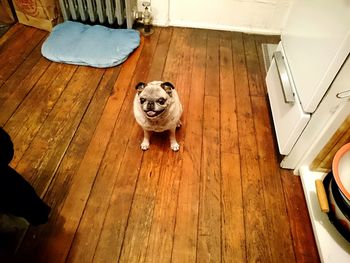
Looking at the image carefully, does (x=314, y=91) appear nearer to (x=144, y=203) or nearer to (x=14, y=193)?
(x=144, y=203)

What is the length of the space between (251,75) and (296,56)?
2.32 feet

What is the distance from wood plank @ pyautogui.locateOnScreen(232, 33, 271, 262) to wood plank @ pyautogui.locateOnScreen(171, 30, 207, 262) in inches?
9.1

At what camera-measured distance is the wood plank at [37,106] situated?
4.86 feet

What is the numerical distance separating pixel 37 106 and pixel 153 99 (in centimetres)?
89

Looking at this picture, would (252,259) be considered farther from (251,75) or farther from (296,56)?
(251,75)

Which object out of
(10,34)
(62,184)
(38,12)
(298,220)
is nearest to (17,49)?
(10,34)

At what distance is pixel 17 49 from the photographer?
2.03 meters

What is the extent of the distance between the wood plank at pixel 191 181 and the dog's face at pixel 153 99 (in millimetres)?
372

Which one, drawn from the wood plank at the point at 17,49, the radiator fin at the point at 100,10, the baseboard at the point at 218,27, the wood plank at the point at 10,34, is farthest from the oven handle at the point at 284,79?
the wood plank at the point at 10,34

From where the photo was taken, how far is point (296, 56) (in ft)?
4.20

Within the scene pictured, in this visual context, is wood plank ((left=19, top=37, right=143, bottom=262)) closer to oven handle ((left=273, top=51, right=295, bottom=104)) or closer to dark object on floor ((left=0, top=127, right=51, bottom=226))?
dark object on floor ((left=0, top=127, right=51, bottom=226))

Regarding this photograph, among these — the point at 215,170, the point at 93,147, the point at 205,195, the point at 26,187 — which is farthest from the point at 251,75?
the point at 26,187

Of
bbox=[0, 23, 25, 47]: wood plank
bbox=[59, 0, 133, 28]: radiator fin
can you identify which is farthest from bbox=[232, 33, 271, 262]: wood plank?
bbox=[0, 23, 25, 47]: wood plank

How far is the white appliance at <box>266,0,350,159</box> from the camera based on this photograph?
97 cm
